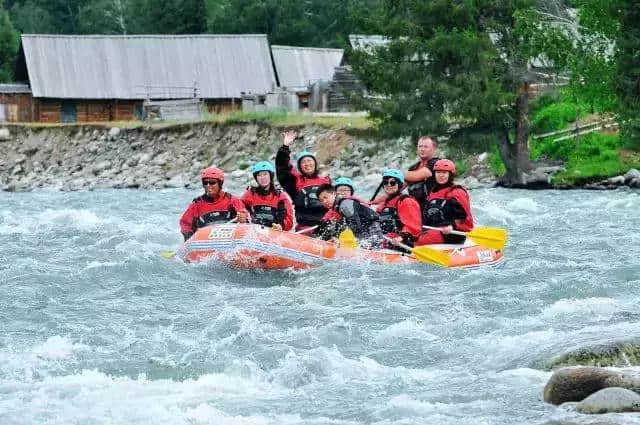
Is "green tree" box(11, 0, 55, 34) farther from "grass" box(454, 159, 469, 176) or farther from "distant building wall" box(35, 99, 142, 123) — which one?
"grass" box(454, 159, 469, 176)

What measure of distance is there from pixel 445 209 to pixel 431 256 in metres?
0.67

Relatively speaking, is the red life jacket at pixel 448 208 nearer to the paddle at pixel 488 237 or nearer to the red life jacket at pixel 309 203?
the paddle at pixel 488 237

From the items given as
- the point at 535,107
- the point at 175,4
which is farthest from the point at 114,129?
the point at 175,4

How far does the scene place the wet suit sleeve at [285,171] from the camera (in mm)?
16344

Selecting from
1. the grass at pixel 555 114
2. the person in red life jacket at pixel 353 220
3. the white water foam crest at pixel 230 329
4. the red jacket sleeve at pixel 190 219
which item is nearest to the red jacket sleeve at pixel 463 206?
the person in red life jacket at pixel 353 220

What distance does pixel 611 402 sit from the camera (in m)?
8.09

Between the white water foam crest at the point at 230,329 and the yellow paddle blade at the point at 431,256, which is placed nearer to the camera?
the white water foam crest at the point at 230,329

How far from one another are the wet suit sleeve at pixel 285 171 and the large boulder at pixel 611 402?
8.57 m

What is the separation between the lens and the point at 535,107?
3347cm

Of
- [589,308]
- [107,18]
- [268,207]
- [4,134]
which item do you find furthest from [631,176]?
[107,18]

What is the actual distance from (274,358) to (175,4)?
182 feet

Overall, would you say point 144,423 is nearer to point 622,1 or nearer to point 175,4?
point 622,1

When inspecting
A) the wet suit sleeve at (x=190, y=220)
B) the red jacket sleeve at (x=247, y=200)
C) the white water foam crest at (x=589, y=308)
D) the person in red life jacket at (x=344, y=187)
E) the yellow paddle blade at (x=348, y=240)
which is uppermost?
the person in red life jacket at (x=344, y=187)

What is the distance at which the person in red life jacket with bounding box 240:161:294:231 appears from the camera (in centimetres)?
1557
